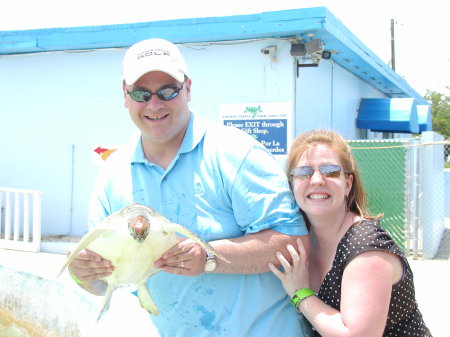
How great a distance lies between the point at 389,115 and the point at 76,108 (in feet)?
26.1

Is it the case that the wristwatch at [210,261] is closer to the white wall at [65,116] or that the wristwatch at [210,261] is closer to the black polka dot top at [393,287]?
the black polka dot top at [393,287]

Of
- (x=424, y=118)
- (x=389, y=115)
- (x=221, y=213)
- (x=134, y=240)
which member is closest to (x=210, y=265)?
(x=221, y=213)

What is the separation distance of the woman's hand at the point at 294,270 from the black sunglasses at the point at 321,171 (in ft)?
0.99

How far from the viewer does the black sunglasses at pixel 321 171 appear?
2.25m

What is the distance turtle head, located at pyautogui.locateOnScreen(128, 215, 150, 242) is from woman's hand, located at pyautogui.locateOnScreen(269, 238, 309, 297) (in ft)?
1.97

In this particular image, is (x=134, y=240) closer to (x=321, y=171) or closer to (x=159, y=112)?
(x=159, y=112)

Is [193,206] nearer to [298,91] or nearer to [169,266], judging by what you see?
[169,266]

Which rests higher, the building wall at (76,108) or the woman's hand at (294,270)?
Result: the building wall at (76,108)

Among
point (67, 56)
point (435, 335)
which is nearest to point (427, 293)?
point (435, 335)

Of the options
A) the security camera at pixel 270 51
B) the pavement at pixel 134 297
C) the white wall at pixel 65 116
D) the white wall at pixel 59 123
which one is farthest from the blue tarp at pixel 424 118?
the white wall at pixel 59 123

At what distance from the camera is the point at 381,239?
1994 millimetres

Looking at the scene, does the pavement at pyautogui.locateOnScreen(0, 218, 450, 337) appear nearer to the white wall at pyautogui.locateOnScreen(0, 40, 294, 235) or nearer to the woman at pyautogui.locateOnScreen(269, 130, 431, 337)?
the woman at pyautogui.locateOnScreen(269, 130, 431, 337)

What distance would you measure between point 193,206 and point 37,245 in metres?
7.69

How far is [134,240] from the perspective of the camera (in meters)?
2.09
